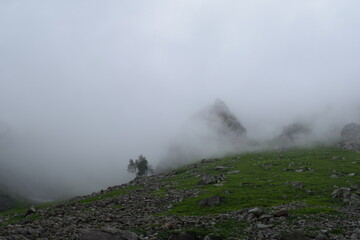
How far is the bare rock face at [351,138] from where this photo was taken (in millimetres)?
109287

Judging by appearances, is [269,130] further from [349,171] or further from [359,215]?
[359,215]

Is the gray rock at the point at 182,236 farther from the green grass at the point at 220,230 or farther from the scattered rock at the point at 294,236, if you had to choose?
the scattered rock at the point at 294,236

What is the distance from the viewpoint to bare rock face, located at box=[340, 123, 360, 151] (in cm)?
10929

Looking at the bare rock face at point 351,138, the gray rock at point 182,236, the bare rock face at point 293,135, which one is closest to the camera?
the gray rock at point 182,236

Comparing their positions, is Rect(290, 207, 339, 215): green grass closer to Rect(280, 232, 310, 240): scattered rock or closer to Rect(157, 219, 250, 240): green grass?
Rect(157, 219, 250, 240): green grass

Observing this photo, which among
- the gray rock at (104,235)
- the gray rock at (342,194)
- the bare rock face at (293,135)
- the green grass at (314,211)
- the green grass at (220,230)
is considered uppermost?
the bare rock face at (293,135)

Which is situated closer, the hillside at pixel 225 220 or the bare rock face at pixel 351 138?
the hillside at pixel 225 220

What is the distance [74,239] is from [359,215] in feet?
83.8

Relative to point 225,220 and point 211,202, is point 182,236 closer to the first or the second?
point 225,220

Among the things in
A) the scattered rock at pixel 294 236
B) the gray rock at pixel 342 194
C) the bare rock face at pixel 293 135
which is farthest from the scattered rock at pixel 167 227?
the bare rock face at pixel 293 135

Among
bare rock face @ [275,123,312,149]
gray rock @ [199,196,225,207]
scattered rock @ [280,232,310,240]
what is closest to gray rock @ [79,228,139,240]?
scattered rock @ [280,232,310,240]

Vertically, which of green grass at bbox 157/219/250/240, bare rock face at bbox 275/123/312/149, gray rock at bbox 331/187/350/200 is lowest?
gray rock at bbox 331/187/350/200

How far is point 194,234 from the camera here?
22719 mm

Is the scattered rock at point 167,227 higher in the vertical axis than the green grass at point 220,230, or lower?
higher
